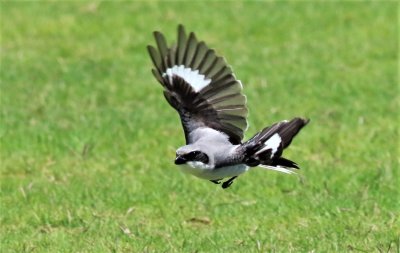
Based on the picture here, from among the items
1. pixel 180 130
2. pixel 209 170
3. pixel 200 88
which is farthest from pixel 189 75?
pixel 180 130

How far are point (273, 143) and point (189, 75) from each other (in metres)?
0.78

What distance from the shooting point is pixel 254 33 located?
12945mm

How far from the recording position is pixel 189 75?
642 centimetres

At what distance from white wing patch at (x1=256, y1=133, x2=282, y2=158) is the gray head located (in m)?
0.34

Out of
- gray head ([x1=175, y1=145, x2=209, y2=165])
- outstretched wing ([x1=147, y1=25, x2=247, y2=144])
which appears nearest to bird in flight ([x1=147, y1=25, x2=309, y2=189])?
outstretched wing ([x1=147, y1=25, x2=247, y2=144])

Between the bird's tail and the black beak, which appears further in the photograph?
the bird's tail

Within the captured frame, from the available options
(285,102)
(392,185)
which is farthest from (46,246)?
(285,102)

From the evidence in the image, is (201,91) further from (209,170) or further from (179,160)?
(179,160)

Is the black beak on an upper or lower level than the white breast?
upper

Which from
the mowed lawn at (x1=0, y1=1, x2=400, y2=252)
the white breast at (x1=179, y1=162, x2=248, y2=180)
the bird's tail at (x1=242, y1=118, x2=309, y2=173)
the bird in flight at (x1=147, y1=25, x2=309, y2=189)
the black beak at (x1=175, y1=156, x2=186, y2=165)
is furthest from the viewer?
the mowed lawn at (x1=0, y1=1, x2=400, y2=252)

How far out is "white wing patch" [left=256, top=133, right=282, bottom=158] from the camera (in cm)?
593

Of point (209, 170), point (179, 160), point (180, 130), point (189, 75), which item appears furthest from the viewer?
point (180, 130)

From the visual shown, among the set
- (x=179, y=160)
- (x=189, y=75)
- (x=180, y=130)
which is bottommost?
(x=180, y=130)

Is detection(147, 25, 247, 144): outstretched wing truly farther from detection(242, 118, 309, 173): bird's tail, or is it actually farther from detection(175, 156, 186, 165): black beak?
detection(175, 156, 186, 165): black beak
